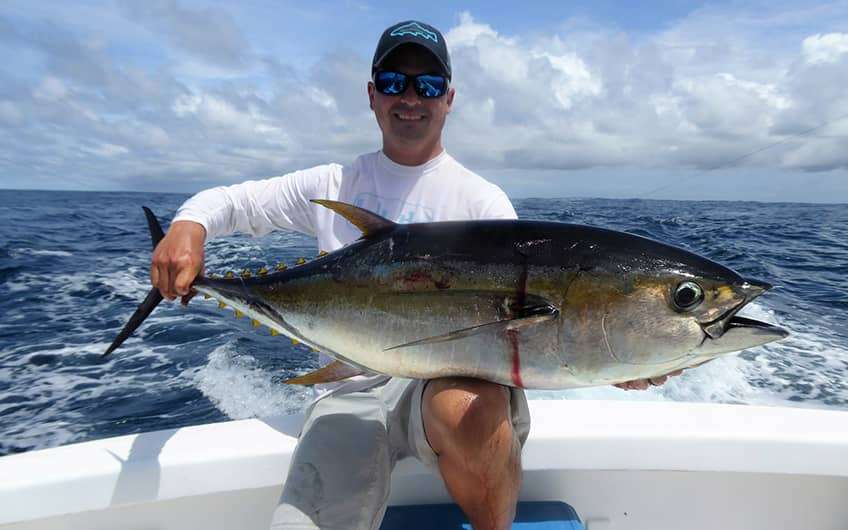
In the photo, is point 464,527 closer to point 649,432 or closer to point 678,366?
point 649,432

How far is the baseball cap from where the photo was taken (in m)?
2.30

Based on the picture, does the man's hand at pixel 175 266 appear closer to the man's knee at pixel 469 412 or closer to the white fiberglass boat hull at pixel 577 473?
the white fiberglass boat hull at pixel 577 473

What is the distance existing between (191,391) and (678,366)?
4449 mm

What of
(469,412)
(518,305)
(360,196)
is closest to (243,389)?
(360,196)

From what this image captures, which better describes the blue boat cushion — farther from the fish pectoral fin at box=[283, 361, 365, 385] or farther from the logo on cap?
the logo on cap

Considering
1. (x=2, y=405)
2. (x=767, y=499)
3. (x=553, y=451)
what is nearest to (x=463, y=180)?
(x=553, y=451)

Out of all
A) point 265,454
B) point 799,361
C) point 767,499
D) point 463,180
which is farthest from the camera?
point 799,361

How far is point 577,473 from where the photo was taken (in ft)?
7.16

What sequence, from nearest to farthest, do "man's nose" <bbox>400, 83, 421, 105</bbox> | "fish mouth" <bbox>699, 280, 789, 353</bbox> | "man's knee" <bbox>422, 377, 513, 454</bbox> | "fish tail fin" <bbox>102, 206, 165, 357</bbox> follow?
"fish mouth" <bbox>699, 280, 789, 353</bbox> → "man's knee" <bbox>422, 377, 513, 454</bbox> → "fish tail fin" <bbox>102, 206, 165, 357</bbox> → "man's nose" <bbox>400, 83, 421, 105</bbox>

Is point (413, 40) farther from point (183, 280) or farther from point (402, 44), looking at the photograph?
point (183, 280)

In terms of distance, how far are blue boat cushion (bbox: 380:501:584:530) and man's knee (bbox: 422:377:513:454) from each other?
522 mm

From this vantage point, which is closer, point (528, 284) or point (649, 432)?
point (528, 284)

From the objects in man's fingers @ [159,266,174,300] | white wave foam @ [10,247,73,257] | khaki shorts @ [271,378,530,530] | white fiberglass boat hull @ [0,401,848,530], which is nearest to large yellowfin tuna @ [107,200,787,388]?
khaki shorts @ [271,378,530,530]

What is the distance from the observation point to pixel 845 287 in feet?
27.6
